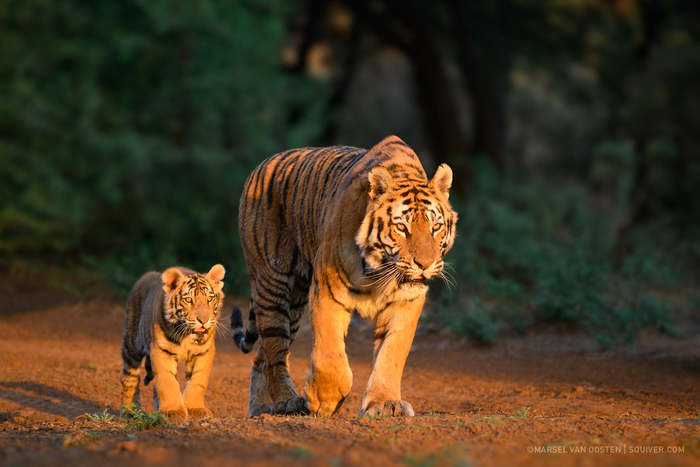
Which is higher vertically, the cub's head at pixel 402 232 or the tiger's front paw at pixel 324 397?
the cub's head at pixel 402 232

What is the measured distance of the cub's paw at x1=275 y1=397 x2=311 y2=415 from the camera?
5551 mm

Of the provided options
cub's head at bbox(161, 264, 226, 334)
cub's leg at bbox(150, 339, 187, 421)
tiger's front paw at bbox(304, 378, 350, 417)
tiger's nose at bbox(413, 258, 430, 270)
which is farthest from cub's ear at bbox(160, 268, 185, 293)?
tiger's nose at bbox(413, 258, 430, 270)

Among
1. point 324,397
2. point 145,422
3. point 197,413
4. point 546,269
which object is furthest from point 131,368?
point 546,269

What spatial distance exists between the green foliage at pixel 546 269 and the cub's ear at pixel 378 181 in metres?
3.97

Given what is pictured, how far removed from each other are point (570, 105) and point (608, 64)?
16.4ft

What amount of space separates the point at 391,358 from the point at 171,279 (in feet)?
5.42

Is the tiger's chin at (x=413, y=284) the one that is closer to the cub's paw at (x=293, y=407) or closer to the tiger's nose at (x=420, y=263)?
the tiger's nose at (x=420, y=263)

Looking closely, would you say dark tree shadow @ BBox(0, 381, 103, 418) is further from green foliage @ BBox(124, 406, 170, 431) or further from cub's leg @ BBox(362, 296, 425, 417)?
cub's leg @ BBox(362, 296, 425, 417)

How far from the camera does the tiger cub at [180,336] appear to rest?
221 inches

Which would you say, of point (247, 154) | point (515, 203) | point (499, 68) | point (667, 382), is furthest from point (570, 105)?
point (667, 382)

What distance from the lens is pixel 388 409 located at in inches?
196

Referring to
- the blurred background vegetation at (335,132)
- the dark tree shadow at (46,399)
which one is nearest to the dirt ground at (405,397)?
the dark tree shadow at (46,399)

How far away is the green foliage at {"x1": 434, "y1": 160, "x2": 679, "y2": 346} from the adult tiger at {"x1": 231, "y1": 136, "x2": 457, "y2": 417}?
10.6ft

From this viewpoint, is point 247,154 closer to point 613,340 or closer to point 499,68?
point 499,68
